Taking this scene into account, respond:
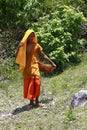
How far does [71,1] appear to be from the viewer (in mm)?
13195

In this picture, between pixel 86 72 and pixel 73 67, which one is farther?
pixel 73 67

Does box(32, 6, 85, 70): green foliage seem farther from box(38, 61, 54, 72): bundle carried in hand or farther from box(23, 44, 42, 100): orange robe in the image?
box(23, 44, 42, 100): orange robe

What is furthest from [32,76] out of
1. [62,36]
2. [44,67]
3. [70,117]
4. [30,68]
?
[62,36]

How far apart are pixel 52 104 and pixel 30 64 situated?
918 millimetres

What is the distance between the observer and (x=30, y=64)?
28.4ft

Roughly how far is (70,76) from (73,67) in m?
0.64

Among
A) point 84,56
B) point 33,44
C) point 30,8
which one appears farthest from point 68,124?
point 30,8

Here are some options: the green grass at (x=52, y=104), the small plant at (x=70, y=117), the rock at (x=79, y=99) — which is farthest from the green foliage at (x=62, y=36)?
the small plant at (x=70, y=117)

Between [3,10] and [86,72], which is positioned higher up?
[3,10]

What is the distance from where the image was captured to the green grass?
744cm

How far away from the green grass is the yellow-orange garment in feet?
1.26

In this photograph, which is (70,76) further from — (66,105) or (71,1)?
(71,1)

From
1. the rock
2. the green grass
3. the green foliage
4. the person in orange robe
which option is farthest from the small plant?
the green foliage

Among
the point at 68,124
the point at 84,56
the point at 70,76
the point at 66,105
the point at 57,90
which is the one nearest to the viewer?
the point at 68,124
